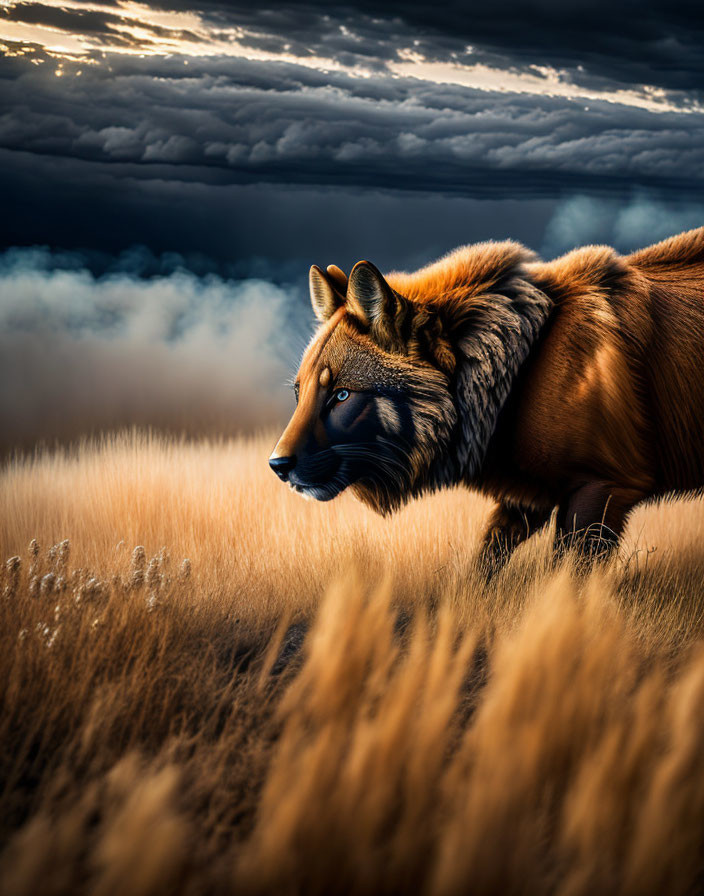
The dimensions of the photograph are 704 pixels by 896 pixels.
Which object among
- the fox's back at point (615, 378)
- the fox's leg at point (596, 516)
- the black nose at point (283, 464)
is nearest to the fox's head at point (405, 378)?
the black nose at point (283, 464)

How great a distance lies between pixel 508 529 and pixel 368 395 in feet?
5.04

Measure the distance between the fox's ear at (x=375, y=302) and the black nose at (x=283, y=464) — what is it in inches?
34.6

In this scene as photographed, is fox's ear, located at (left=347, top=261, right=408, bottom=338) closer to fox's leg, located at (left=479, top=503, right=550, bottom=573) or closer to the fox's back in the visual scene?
the fox's back

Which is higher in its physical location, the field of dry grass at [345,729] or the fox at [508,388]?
the fox at [508,388]

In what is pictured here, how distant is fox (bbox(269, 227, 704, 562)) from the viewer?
4.44 m

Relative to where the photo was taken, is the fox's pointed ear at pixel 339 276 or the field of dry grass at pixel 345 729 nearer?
the field of dry grass at pixel 345 729

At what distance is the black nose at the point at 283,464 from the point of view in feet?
14.1

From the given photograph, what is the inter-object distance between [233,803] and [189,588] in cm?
170

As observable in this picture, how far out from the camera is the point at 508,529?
532 cm

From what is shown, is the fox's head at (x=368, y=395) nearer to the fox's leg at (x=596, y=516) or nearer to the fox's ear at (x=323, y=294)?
the fox's ear at (x=323, y=294)

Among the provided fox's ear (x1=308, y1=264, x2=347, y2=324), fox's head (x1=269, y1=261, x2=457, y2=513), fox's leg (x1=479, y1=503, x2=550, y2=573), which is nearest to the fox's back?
fox's head (x1=269, y1=261, x2=457, y2=513)

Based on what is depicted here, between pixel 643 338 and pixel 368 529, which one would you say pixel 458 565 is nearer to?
pixel 368 529

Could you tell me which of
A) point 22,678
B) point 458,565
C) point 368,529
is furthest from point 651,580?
point 22,678

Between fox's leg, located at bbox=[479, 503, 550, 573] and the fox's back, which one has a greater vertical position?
the fox's back
